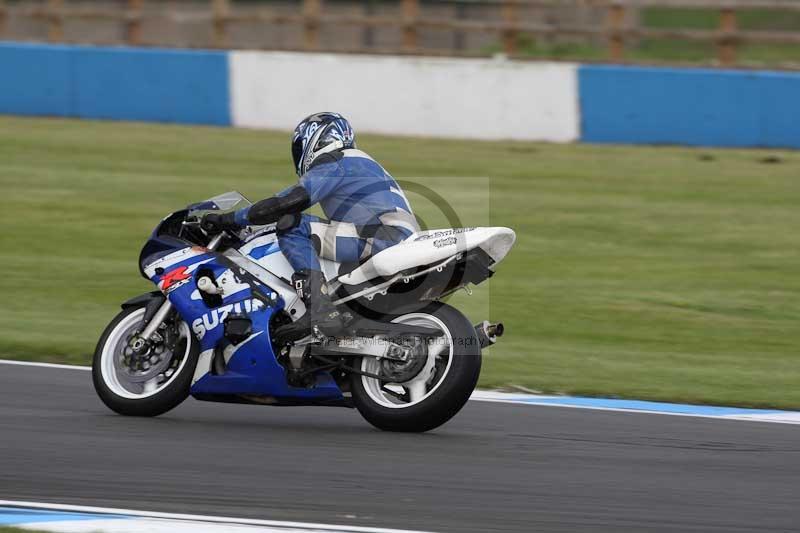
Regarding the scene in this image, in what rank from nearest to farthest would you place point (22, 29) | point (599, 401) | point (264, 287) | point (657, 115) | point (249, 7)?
point (264, 287)
point (599, 401)
point (657, 115)
point (22, 29)
point (249, 7)

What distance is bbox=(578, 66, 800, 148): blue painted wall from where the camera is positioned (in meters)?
17.2

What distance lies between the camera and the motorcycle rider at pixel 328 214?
23.1 feet

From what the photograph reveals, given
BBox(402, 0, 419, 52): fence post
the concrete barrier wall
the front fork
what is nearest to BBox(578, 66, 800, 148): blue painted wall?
the concrete barrier wall

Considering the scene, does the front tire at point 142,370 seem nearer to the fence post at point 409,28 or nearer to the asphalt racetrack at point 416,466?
the asphalt racetrack at point 416,466

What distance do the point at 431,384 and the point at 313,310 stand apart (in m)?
0.72

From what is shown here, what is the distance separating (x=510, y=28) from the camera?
20094mm

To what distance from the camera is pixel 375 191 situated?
713cm

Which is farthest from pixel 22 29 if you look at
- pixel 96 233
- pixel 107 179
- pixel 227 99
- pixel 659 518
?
pixel 659 518

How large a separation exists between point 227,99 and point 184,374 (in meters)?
13.1

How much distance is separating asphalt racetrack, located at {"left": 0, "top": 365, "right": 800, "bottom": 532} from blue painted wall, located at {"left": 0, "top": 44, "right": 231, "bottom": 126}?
12.4 m

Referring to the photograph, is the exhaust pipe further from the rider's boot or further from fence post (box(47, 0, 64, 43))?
fence post (box(47, 0, 64, 43))

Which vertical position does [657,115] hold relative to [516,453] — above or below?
above

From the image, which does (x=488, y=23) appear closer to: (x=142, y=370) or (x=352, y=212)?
(x=352, y=212)

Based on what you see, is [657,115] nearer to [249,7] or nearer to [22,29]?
[22,29]
